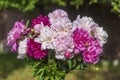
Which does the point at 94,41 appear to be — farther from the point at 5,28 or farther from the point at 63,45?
the point at 5,28

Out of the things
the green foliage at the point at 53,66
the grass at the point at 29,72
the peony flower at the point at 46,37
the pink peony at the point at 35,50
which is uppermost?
the grass at the point at 29,72

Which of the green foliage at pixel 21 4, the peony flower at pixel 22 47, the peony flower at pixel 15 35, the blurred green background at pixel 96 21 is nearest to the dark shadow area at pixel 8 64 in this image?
the blurred green background at pixel 96 21

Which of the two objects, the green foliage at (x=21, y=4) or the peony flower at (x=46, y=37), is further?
the green foliage at (x=21, y=4)

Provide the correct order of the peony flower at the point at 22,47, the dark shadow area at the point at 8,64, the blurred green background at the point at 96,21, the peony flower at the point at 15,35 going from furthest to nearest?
the blurred green background at the point at 96,21
the dark shadow area at the point at 8,64
the peony flower at the point at 15,35
the peony flower at the point at 22,47

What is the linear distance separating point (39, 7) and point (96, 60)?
29.6 ft

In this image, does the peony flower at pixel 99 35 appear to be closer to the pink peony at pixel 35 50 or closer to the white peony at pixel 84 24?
the white peony at pixel 84 24

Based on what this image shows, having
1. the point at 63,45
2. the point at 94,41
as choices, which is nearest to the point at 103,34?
the point at 94,41

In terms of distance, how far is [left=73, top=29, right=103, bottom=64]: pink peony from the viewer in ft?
18.3

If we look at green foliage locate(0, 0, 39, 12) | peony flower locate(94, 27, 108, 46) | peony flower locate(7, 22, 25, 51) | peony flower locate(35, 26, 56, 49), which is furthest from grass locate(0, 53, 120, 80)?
peony flower locate(35, 26, 56, 49)

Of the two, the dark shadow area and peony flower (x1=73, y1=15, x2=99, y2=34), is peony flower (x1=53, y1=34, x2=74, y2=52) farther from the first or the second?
the dark shadow area

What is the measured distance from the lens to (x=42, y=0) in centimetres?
1356

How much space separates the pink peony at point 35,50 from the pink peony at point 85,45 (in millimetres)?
371

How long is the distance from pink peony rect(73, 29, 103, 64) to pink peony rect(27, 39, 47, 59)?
1.22 ft

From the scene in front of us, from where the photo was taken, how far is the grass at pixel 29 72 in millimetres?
12837
